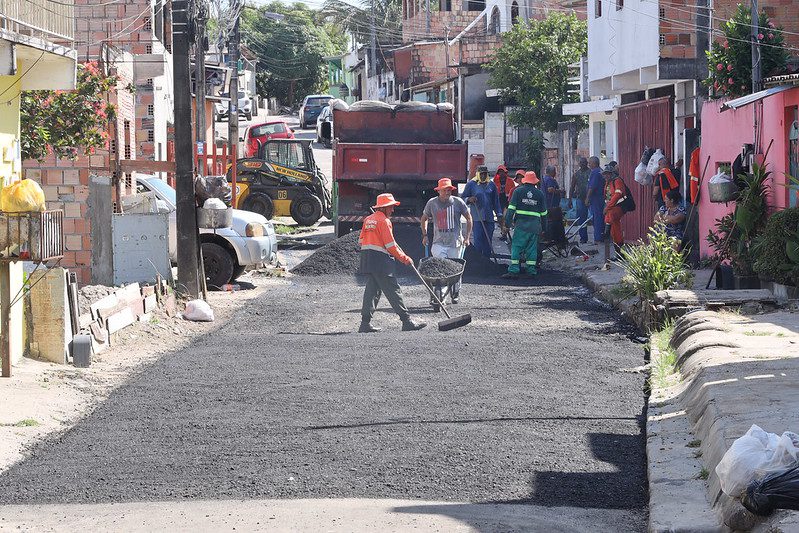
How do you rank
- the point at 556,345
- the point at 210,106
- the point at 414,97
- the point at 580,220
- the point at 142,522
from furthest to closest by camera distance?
the point at 414,97 < the point at 210,106 < the point at 580,220 < the point at 556,345 < the point at 142,522

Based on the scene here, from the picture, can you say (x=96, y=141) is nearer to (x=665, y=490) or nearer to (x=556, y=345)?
(x=556, y=345)

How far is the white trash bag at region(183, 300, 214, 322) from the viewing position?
16438 mm

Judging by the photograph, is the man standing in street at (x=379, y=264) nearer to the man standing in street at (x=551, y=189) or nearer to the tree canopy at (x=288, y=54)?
the man standing in street at (x=551, y=189)

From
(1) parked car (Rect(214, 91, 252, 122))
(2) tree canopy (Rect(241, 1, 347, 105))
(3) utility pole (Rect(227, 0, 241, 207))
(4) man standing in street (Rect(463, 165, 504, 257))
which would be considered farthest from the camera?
(2) tree canopy (Rect(241, 1, 347, 105))

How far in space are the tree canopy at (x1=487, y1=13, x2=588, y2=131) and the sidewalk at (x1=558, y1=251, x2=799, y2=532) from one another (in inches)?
985

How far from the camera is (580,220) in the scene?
1061 inches

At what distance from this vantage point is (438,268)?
54.3 feet

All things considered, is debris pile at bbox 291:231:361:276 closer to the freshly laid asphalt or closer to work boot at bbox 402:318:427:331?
work boot at bbox 402:318:427:331

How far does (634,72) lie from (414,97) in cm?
3587

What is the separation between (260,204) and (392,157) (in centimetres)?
873

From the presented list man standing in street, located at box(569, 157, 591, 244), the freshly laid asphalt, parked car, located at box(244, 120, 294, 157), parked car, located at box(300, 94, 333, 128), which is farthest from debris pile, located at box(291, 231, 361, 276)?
parked car, located at box(300, 94, 333, 128)

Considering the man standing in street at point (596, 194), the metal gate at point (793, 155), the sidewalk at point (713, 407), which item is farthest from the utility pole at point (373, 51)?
the sidewalk at point (713, 407)

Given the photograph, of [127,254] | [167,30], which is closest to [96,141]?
[127,254]

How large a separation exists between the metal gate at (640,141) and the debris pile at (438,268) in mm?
8308
